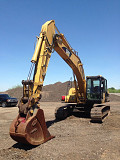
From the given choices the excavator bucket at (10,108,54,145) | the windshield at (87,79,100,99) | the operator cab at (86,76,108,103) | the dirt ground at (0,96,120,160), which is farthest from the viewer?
the windshield at (87,79,100,99)

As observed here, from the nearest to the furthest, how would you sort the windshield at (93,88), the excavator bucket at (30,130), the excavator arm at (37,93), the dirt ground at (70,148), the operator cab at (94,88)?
the dirt ground at (70,148) → the excavator bucket at (30,130) → the excavator arm at (37,93) → the operator cab at (94,88) → the windshield at (93,88)

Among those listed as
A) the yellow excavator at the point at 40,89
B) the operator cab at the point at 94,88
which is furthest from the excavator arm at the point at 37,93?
the operator cab at the point at 94,88

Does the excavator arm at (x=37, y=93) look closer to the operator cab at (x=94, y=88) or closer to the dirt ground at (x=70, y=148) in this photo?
the dirt ground at (x=70, y=148)

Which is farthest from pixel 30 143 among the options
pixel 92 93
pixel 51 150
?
pixel 92 93

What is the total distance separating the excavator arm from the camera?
5.34m

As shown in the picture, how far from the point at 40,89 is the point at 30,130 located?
1872mm

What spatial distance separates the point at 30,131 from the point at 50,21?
519cm

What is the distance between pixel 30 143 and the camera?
5.32 metres

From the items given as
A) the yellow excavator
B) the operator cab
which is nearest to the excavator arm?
the yellow excavator

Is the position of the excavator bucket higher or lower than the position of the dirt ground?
higher

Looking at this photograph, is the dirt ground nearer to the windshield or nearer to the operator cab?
the operator cab

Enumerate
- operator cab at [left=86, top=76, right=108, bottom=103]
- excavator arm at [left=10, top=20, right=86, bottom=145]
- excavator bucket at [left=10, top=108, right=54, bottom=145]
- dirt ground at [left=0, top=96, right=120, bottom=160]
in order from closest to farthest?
dirt ground at [left=0, top=96, right=120, bottom=160], excavator bucket at [left=10, top=108, right=54, bottom=145], excavator arm at [left=10, top=20, right=86, bottom=145], operator cab at [left=86, top=76, right=108, bottom=103]

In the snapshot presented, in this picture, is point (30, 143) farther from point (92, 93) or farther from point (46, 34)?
point (92, 93)

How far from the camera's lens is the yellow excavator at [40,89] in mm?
5465
